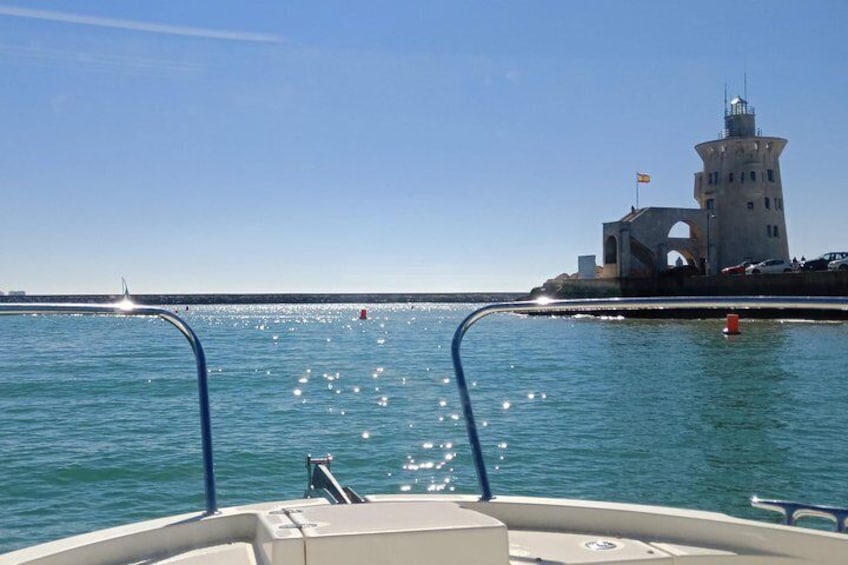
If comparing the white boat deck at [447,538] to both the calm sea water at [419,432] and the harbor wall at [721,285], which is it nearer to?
the calm sea water at [419,432]

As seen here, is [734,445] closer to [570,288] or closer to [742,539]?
[742,539]

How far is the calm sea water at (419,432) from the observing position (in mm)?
9805

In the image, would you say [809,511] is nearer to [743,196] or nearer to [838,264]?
[838,264]

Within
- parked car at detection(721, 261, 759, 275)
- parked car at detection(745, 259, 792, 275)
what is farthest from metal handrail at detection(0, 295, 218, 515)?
parked car at detection(721, 261, 759, 275)

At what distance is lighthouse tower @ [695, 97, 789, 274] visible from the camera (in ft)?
206

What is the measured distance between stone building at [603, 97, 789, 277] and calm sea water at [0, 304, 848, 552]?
33862 mm

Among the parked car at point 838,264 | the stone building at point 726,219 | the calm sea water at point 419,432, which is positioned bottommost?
the calm sea water at point 419,432

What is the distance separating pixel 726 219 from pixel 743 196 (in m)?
2.20

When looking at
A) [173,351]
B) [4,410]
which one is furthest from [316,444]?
[173,351]

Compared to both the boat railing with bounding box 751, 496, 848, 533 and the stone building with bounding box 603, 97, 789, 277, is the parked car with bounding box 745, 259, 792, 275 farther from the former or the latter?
the boat railing with bounding box 751, 496, 848, 533

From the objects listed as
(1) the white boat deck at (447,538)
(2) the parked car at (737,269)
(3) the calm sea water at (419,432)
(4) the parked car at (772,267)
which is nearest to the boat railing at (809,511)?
(1) the white boat deck at (447,538)

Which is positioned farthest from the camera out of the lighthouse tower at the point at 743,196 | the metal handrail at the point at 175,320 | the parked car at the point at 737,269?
the lighthouse tower at the point at 743,196

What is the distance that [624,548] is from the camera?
2715 mm

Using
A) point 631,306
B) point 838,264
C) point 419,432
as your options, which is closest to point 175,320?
point 631,306
